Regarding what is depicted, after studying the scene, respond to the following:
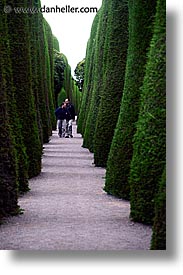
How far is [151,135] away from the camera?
27.3 ft

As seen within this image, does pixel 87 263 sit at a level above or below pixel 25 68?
below

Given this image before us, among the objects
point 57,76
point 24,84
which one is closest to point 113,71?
point 24,84

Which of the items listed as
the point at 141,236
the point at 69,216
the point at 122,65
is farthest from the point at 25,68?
the point at 141,236

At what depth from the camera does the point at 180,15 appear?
7.45 meters

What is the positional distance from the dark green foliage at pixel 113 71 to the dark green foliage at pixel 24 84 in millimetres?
1648

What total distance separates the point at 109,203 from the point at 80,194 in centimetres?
98

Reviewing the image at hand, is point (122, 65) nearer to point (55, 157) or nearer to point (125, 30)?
point (125, 30)

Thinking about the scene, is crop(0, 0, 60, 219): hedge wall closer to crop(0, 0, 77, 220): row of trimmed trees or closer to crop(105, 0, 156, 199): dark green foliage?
crop(0, 0, 77, 220): row of trimmed trees

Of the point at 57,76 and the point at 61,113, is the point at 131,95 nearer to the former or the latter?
the point at 57,76

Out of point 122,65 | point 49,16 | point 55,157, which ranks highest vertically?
point 49,16

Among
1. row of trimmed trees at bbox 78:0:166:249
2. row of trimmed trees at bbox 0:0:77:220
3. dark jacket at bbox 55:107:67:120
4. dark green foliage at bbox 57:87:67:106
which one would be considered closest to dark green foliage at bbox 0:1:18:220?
row of trimmed trees at bbox 0:0:77:220

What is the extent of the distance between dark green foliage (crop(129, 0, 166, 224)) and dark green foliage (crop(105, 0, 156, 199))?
4.13ft

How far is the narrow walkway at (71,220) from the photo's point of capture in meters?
7.71

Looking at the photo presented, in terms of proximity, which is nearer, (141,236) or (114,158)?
(141,236)
